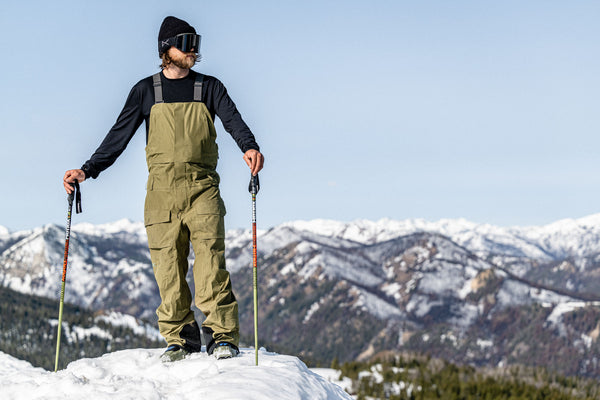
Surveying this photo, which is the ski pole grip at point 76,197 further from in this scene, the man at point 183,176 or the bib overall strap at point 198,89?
the bib overall strap at point 198,89

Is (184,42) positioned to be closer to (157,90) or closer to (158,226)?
(157,90)

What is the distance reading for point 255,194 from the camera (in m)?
8.88

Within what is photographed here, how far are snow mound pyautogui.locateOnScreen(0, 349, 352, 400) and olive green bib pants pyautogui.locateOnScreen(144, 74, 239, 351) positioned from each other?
0.64 m

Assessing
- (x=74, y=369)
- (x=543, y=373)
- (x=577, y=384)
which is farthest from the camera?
(x=543, y=373)

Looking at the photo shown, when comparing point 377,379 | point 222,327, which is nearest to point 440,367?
point 377,379

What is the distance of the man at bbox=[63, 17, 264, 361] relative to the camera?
8766 mm

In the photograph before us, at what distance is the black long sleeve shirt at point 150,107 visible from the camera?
9.03 metres

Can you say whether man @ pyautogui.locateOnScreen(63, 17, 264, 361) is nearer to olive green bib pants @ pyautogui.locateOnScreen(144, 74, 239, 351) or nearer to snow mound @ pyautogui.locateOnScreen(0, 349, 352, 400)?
olive green bib pants @ pyautogui.locateOnScreen(144, 74, 239, 351)

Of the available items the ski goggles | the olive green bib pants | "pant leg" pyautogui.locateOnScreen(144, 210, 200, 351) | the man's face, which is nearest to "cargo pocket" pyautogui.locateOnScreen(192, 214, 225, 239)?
the olive green bib pants

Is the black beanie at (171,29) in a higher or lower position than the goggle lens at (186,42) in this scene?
higher

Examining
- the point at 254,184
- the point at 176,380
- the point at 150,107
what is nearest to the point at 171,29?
the point at 150,107

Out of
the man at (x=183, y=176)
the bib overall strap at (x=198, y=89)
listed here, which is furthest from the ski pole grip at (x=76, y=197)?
the bib overall strap at (x=198, y=89)

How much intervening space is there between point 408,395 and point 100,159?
19.8 meters

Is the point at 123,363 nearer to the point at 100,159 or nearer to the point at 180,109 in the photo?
the point at 100,159
